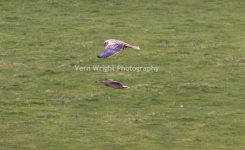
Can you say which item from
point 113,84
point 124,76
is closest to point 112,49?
point 113,84

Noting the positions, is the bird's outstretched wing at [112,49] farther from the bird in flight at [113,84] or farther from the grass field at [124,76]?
the bird in flight at [113,84]

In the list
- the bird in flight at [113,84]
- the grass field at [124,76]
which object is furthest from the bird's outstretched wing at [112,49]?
the bird in flight at [113,84]

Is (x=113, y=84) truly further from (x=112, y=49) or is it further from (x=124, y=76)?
(x=112, y=49)

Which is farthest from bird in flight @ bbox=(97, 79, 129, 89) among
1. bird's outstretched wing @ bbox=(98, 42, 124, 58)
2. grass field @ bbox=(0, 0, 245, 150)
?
bird's outstretched wing @ bbox=(98, 42, 124, 58)

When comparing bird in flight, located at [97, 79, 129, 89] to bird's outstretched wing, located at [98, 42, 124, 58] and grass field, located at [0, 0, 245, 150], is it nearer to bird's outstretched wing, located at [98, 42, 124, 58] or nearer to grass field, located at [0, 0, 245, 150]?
grass field, located at [0, 0, 245, 150]

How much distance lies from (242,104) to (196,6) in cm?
732

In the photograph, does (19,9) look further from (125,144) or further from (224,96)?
(125,144)

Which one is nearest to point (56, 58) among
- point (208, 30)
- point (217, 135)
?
point (208, 30)

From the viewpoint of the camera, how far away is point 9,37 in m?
22.3

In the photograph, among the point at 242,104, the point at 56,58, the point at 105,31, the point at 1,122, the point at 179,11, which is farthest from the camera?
the point at 179,11

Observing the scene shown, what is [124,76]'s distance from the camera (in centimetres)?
1973

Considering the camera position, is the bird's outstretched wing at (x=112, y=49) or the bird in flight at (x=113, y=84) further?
the bird in flight at (x=113, y=84)

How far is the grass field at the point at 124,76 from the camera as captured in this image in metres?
16.2

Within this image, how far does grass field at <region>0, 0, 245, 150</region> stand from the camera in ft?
53.3
